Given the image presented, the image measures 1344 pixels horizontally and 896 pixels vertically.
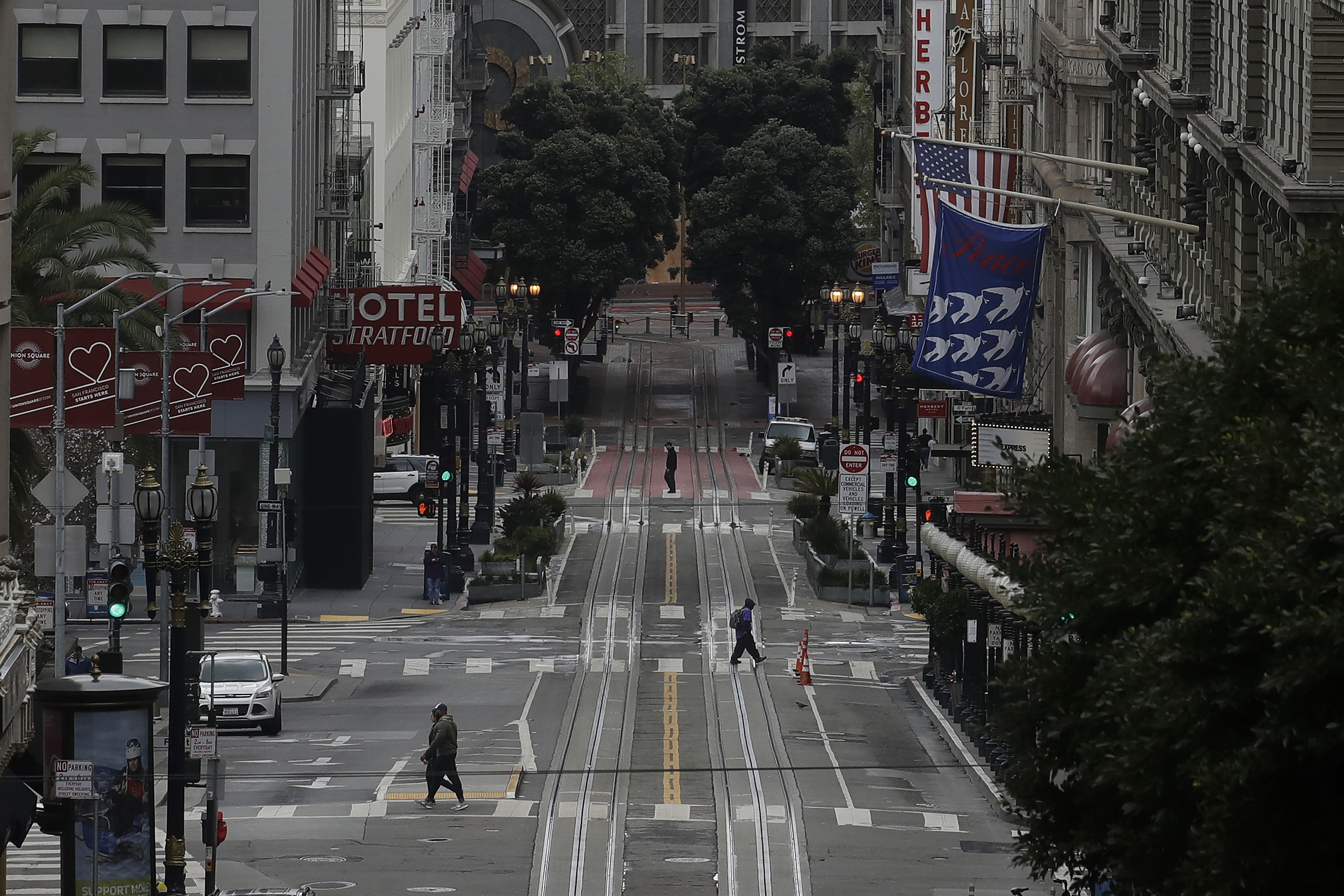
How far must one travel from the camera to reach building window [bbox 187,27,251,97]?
56.6 m

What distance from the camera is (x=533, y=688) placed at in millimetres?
43312

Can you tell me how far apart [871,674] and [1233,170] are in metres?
15.6

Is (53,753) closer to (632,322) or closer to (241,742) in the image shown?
(241,742)

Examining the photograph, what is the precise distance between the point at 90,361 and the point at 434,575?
20048 millimetres

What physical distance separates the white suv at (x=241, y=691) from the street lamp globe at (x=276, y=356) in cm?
→ 1381

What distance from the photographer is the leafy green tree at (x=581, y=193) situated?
94.5 metres

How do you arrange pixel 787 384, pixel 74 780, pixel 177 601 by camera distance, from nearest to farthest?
pixel 74 780 → pixel 177 601 → pixel 787 384

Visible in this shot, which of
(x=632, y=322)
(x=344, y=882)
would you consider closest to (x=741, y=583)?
(x=344, y=882)

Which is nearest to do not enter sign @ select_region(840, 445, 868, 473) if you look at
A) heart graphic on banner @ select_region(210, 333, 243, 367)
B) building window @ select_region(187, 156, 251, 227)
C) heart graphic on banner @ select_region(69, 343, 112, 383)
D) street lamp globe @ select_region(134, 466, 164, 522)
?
heart graphic on banner @ select_region(210, 333, 243, 367)

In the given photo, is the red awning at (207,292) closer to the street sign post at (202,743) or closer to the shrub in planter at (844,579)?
the shrub in planter at (844,579)

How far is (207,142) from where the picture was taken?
56625 millimetres

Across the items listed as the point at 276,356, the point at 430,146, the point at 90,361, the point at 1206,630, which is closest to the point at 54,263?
the point at 90,361

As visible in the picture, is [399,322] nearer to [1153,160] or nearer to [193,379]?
[193,379]

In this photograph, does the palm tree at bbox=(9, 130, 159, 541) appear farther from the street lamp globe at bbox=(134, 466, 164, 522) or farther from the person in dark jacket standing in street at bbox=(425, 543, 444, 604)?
the street lamp globe at bbox=(134, 466, 164, 522)
